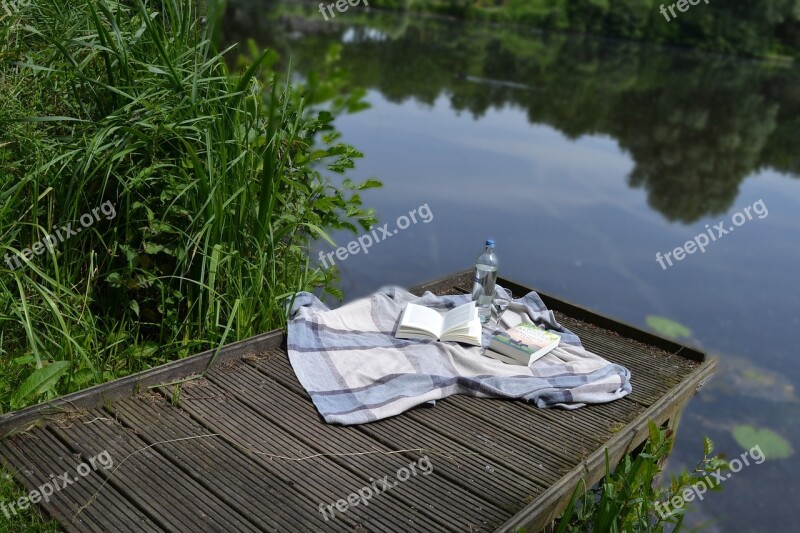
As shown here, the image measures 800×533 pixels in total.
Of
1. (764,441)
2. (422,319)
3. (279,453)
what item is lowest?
(764,441)

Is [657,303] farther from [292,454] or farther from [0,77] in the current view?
[0,77]

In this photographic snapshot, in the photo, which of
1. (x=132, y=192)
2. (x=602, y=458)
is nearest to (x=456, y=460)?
(x=602, y=458)

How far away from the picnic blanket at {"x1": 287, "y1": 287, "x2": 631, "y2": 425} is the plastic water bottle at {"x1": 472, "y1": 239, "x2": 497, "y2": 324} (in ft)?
0.57

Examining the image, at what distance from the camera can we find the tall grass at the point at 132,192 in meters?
2.66

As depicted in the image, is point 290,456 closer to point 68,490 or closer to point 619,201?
point 68,490

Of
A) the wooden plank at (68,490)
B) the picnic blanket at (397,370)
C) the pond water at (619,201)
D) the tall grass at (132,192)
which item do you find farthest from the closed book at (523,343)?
the wooden plank at (68,490)

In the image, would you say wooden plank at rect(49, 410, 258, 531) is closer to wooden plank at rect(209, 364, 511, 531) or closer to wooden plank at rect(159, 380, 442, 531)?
wooden plank at rect(159, 380, 442, 531)

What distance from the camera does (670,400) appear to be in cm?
288

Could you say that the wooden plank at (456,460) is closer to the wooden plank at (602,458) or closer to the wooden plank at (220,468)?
the wooden plank at (602,458)

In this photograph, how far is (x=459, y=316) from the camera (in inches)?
123

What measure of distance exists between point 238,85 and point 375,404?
4.11ft

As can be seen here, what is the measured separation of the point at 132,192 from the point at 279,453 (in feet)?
3.66

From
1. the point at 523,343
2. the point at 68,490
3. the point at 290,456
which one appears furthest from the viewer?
the point at 523,343

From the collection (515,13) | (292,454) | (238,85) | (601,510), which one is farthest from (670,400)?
(515,13)
